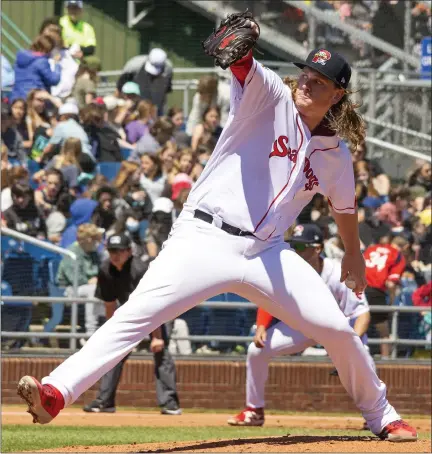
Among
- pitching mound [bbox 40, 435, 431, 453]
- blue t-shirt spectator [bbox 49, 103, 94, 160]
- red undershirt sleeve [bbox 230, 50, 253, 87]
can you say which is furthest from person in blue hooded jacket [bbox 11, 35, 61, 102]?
red undershirt sleeve [bbox 230, 50, 253, 87]

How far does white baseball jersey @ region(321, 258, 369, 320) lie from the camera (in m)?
10.5

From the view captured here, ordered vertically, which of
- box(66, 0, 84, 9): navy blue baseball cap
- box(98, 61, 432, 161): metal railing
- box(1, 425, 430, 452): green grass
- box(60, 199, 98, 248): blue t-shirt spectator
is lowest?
box(1, 425, 430, 452): green grass

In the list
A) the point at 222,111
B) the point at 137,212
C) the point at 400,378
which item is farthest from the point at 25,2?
the point at 400,378

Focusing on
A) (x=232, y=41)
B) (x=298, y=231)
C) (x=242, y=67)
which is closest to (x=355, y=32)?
(x=298, y=231)

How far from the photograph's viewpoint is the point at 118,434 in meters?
10.0

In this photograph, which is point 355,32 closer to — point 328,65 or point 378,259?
point 378,259

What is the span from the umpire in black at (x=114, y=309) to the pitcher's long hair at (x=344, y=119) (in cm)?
497

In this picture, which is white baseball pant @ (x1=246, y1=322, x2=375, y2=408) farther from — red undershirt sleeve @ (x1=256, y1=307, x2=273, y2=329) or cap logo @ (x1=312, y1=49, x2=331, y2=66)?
cap logo @ (x1=312, y1=49, x2=331, y2=66)

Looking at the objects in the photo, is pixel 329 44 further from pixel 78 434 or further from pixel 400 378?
pixel 78 434

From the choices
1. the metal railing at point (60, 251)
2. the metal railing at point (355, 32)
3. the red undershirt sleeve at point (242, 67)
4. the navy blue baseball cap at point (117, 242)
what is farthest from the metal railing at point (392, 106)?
the red undershirt sleeve at point (242, 67)

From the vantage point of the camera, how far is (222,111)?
17375mm

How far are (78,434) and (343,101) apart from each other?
4.30 meters

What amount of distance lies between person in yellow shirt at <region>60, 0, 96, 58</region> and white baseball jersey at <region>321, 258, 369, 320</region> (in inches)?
313

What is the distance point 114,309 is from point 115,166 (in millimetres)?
4209
